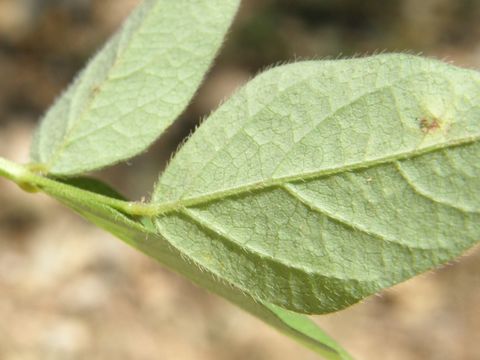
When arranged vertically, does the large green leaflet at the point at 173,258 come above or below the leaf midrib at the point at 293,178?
below

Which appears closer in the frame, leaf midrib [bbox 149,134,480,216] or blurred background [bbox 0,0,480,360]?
leaf midrib [bbox 149,134,480,216]

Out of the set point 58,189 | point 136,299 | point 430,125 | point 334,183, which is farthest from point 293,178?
point 136,299

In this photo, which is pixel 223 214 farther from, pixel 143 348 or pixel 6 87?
pixel 6 87

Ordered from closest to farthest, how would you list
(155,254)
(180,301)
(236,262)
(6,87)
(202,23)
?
(236,262) → (155,254) → (202,23) → (180,301) → (6,87)

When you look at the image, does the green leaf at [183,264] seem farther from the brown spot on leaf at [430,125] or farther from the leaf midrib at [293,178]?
the brown spot on leaf at [430,125]

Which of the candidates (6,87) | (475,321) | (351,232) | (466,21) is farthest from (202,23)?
(466,21)

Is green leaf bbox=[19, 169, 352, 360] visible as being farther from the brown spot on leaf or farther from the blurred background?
the blurred background

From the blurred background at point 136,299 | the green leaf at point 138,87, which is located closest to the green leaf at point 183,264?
the green leaf at point 138,87

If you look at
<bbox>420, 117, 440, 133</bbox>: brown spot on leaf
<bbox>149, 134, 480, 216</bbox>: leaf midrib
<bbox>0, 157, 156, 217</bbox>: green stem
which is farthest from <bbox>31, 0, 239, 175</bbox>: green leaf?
<bbox>420, 117, 440, 133</bbox>: brown spot on leaf
